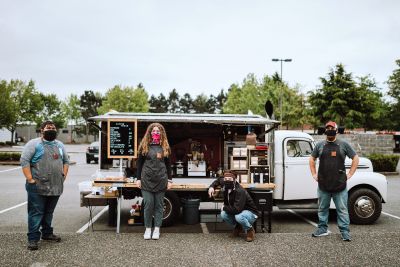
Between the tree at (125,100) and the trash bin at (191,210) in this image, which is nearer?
the trash bin at (191,210)

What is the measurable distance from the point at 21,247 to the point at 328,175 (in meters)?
5.06

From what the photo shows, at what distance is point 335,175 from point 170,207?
3507 millimetres

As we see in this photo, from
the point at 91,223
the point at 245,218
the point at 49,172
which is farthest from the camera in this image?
the point at 91,223

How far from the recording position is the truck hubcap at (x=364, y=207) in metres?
9.35

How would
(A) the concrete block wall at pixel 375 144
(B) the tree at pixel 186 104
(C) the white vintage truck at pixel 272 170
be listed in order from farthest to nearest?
(B) the tree at pixel 186 104 → (A) the concrete block wall at pixel 375 144 → (C) the white vintage truck at pixel 272 170

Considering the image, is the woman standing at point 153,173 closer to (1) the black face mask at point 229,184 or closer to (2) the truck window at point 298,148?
(1) the black face mask at point 229,184

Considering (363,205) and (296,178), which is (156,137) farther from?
(363,205)

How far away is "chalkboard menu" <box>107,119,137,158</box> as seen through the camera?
8.87 metres

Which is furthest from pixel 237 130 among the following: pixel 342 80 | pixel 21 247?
pixel 342 80

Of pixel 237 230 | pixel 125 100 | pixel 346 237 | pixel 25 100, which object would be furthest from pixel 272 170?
pixel 125 100

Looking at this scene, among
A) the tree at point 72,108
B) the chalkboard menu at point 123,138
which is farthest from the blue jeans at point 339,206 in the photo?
the tree at point 72,108

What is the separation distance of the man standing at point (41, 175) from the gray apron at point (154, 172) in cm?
135

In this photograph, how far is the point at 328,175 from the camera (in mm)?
7250

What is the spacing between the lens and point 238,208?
7352 millimetres
